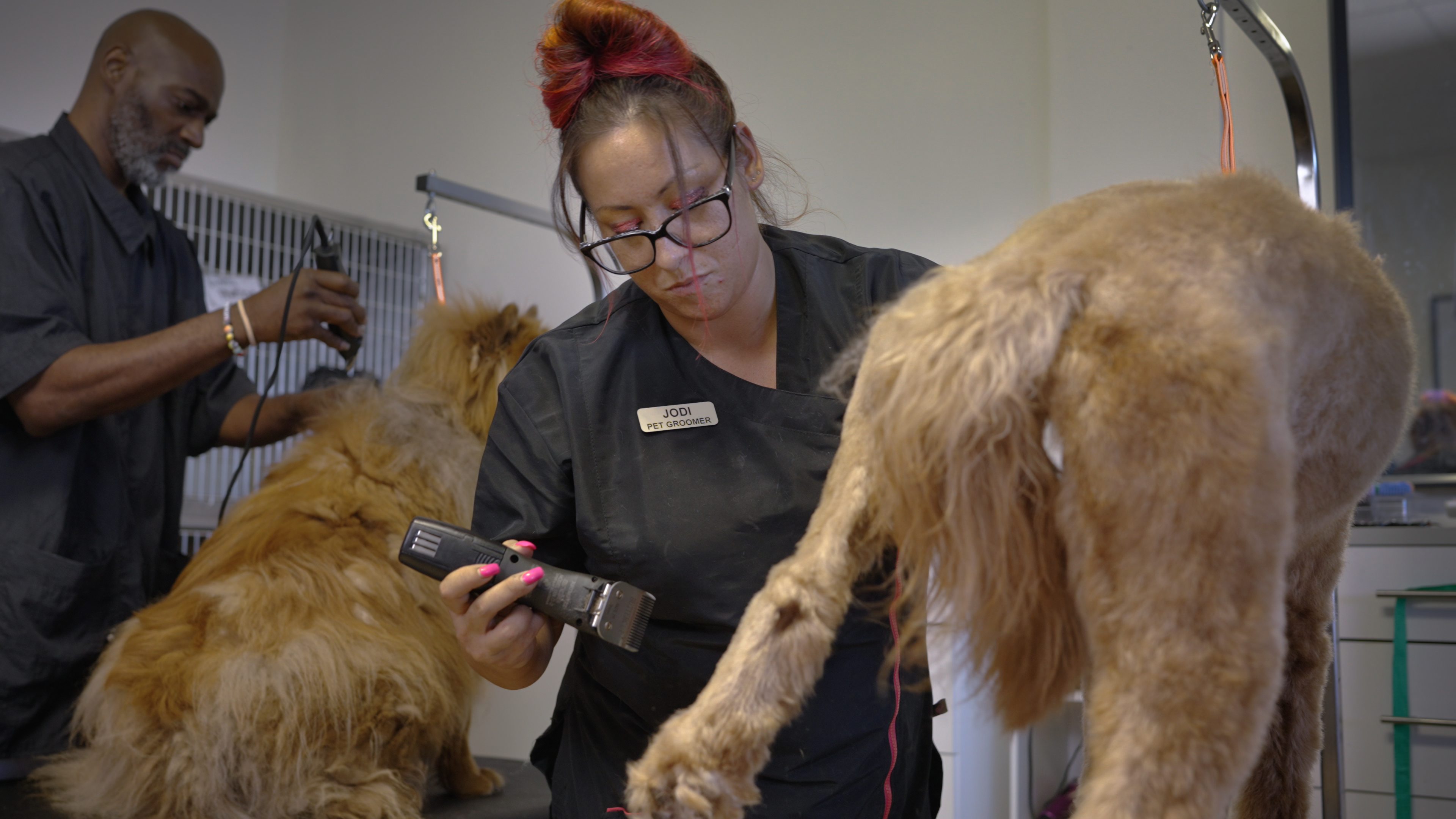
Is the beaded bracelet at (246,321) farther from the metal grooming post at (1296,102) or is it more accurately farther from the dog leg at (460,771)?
the metal grooming post at (1296,102)

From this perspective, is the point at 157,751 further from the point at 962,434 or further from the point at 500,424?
the point at 962,434

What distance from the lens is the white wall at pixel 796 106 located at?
191 centimetres

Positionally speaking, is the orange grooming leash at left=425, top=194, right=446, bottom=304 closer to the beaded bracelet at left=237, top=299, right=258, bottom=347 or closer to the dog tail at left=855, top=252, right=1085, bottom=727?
the beaded bracelet at left=237, top=299, right=258, bottom=347

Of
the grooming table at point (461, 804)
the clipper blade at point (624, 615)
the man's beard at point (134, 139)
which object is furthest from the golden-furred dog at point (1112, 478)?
the man's beard at point (134, 139)

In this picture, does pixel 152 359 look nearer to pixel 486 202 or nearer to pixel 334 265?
pixel 334 265

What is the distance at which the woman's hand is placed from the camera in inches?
33.4

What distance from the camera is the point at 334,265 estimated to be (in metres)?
1.79

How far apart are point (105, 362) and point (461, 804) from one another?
0.90 m

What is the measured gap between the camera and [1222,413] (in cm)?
49

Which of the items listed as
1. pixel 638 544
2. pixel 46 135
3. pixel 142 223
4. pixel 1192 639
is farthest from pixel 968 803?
pixel 46 135

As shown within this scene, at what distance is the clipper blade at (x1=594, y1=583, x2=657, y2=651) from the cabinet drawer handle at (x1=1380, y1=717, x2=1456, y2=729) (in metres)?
1.32

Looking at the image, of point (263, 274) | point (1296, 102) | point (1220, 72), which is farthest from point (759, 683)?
point (263, 274)

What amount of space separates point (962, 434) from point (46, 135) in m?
1.96

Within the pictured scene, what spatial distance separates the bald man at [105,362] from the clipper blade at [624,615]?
113 centimetres
